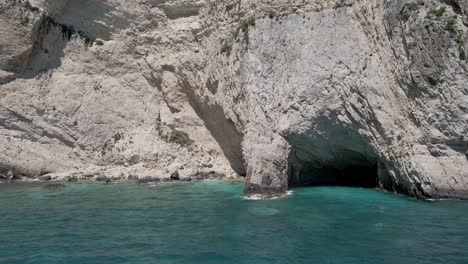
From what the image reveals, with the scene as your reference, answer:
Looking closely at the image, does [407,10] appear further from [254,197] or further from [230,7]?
[230,7]

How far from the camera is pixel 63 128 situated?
109ft

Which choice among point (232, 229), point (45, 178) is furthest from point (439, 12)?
point (45, 178)

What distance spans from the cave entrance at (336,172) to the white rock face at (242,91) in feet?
0.39

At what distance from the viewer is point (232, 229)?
1566 centimetres

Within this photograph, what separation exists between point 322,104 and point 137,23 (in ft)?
58.6

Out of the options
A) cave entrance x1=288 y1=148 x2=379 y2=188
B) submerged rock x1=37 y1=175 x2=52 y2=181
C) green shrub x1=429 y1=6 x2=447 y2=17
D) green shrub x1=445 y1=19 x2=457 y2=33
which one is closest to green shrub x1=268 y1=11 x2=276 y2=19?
cave entrance x1=288 y1=148 x2=379 y2=188

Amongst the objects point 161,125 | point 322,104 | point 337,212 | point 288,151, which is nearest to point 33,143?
point 161,125

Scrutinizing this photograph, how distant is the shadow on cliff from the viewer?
31.2 meters

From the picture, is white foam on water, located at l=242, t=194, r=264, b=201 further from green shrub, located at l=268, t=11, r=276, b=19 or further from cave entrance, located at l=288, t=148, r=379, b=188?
green shrub, located at l=268, t=11, r=276, b=19

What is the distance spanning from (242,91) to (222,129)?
16.8 ft

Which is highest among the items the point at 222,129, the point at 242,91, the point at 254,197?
the point at 242,91

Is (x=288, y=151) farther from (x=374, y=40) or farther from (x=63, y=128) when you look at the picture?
(x=63, y=128)

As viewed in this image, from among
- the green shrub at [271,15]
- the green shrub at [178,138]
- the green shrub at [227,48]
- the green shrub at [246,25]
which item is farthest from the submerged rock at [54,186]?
the green shrub at [271,15]

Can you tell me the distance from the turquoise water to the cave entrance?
3.11 metres
